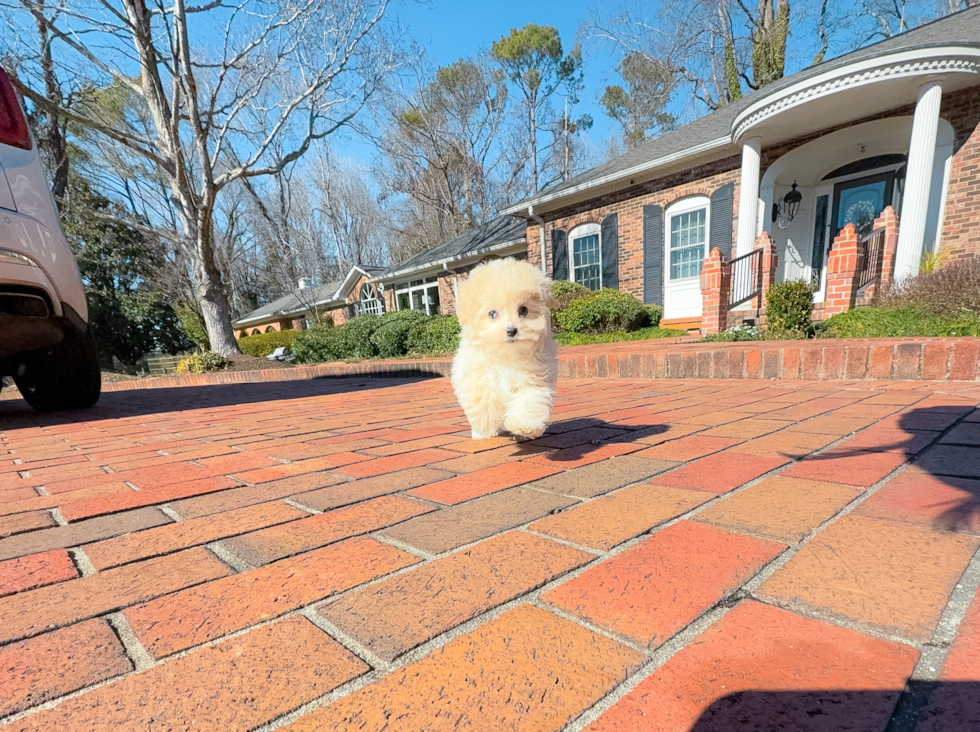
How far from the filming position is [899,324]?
187 inches

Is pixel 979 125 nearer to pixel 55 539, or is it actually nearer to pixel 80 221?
pixel 55 539

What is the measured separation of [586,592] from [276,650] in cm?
58

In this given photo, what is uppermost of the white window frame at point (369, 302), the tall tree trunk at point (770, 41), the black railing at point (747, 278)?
the tall tree trunk at point (770, 41)

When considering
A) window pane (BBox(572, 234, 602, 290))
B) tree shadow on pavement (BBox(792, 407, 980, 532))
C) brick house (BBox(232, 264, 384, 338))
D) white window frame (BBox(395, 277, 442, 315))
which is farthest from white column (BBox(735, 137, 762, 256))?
brick house (BBox(232, 264, 384, 338))

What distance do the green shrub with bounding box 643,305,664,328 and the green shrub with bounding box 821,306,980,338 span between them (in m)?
4.99

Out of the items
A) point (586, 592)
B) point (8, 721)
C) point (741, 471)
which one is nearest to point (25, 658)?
point (8, 721)

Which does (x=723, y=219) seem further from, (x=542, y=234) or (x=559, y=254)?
(x=542, y=234)

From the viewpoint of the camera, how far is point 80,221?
19.1 m

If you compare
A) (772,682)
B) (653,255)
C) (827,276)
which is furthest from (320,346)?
(772,682)

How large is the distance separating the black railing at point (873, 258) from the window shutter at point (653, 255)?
157 inches

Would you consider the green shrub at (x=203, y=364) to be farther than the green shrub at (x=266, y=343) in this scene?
No

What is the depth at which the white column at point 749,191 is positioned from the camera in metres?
8.37

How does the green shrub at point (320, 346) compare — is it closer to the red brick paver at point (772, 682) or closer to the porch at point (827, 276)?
the porch at point (827, 276)

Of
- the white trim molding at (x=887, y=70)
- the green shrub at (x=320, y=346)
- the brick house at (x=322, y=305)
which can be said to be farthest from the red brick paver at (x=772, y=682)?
the brick house at (x=322, y=305)
